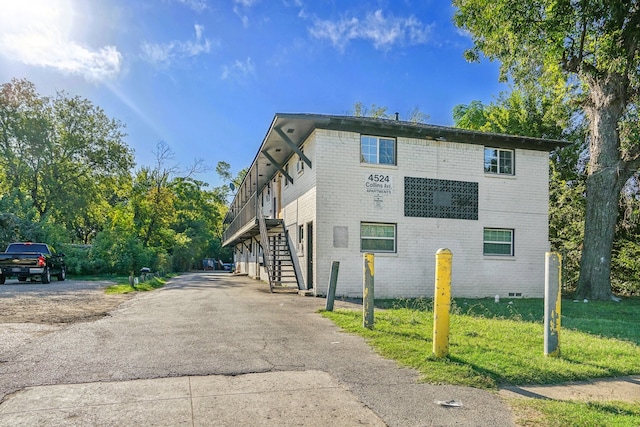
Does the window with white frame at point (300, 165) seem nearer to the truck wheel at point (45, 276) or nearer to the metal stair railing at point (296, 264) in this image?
the metal stair railing at point (296, 264)

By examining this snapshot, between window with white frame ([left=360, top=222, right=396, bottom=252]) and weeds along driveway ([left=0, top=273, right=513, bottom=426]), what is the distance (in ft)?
20.4

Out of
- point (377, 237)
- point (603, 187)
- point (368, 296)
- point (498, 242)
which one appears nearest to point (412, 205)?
point (377, 237)

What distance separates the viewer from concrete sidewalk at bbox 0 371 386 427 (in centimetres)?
370

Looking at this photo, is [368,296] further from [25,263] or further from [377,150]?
[25,263]

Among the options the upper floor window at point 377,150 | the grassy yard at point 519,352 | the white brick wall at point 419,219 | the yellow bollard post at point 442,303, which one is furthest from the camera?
the upper floor window at point 377,150

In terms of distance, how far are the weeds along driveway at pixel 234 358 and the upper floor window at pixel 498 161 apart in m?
10.6

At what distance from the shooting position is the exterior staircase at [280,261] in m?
16.2

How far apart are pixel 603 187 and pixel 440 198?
5.64 metres

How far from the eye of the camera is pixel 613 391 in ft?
15.9

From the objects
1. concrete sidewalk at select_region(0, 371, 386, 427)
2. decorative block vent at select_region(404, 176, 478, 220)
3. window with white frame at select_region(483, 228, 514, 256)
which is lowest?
concrete sidewalk at select_region(0, 371, 386, 427)

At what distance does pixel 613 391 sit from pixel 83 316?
943cm

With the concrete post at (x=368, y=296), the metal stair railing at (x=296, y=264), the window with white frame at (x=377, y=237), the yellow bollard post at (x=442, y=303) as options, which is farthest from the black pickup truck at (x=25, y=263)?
the yellow bollard post at (x=442, y=303)

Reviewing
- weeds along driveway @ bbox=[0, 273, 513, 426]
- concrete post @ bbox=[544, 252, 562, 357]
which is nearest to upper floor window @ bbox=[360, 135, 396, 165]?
weeds along driveway @ bbox=[0, 273, 513, 426]

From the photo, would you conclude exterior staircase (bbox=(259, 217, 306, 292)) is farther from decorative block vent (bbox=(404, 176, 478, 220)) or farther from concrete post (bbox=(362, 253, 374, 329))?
concrete post (bbox=(362, 253, 374, 329))
